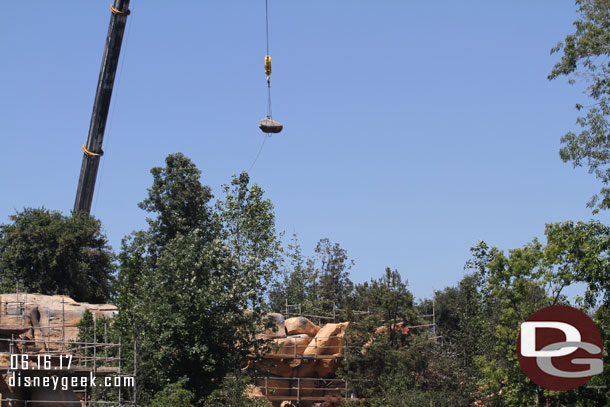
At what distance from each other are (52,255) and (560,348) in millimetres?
39482

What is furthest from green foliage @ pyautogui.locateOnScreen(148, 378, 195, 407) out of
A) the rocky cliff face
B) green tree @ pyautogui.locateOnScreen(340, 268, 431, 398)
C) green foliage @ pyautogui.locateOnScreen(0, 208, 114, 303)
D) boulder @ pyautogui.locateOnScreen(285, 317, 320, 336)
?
green foliage @ pyautogui.locateOnScreen(0, 208, 114, 303)

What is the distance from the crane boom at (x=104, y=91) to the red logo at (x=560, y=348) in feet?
88.4

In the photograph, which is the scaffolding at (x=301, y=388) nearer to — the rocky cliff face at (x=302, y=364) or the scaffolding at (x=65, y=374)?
the rocky cliff face at (x=302, y=364)

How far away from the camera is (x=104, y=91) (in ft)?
152

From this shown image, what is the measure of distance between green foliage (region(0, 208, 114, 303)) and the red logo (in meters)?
33.0

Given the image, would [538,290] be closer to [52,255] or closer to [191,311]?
[191,311]

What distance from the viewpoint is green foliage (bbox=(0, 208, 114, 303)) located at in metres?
54.8

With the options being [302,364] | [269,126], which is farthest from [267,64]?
[302,364]

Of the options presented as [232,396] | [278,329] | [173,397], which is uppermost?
[278,329]

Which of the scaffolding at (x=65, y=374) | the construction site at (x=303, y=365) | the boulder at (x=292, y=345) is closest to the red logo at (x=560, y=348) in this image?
the scaffolding at (x=65, y=374)

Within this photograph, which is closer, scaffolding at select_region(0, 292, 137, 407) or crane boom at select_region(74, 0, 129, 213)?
scaffolding at select_region(0, 292, 137, 407)

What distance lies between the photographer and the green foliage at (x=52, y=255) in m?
54.8

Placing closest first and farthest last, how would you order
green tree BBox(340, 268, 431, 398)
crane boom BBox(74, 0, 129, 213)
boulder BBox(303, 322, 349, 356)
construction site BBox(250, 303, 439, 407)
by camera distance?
green tree BBox(340, 268, 431, 398) → crane boom BBox(74, 0, 129, 213) → construction site BBox(250, 303, 439, 407) → boulder BBox(303, 322, 349, 356)

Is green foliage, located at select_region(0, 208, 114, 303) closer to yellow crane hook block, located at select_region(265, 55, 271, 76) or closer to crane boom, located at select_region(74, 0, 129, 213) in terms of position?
crane boom, located at select_region(74, 0, 129, 213)
